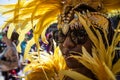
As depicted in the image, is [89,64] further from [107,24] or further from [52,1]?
[52,1]

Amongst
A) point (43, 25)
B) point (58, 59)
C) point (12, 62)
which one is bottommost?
point (12, 62)

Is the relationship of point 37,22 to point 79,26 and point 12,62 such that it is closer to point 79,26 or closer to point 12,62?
→ point 79,26

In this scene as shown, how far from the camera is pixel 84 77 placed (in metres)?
0.75

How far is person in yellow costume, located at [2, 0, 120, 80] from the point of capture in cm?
76

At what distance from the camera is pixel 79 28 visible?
841 millimetres

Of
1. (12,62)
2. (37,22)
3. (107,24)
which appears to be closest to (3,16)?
(37,22)

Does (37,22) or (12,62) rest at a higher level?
(37,22)

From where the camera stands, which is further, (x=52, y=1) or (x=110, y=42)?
(x=52, y=1)

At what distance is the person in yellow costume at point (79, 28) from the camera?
76 centimetres

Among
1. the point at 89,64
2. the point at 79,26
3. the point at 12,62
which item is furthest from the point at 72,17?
the point at 12,62

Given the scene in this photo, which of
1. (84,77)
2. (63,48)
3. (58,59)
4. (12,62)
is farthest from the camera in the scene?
(12,62)

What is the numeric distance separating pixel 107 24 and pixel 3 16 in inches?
14.2

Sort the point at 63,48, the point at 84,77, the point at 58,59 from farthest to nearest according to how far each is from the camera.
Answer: the point at 58,59
the point at 63,48
the point at 84,77

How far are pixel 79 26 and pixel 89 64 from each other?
5.1 inches
